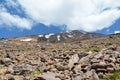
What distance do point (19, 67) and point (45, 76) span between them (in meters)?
2.55

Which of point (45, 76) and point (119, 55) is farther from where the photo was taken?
point (119, 55)

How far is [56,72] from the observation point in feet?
57.4

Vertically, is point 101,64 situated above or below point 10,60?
below

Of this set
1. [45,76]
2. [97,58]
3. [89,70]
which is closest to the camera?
[45,76]

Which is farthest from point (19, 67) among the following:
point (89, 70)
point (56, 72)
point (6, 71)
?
point (89, 70)

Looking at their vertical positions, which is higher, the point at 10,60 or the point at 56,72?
the point at 10,60

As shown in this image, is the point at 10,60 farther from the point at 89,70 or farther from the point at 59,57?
the point at 89,70

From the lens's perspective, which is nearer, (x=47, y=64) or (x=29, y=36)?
(x=47, y=64)

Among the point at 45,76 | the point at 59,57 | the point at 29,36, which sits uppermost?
the point at 29,36

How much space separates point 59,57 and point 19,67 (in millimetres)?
4307

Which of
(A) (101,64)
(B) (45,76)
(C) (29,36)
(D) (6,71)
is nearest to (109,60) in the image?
(A) (101,64)

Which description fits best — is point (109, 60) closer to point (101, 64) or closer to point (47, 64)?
point (101, 64)

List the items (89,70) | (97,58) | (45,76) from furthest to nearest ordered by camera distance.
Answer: (97,58), (89,70), (45,76)

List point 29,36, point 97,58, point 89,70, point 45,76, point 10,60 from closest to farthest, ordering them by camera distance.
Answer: point 45,76 → point 89,70 → point 97,58 → point 10,60 → point 29,36
